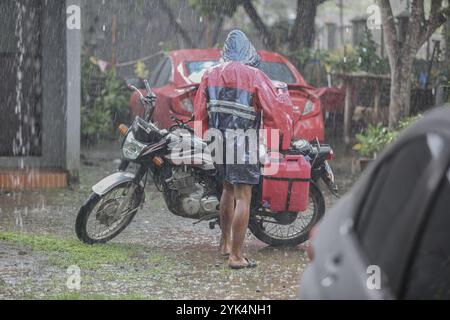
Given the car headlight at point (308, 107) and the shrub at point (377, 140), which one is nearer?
the car headlight at point (308, 107)

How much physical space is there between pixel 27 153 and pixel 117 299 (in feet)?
19.7

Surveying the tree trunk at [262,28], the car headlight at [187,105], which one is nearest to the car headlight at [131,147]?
the car headlight at [187,105]

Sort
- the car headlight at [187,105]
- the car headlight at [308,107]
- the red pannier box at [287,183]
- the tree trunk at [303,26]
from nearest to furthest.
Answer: the red pannier box at [287,183]
the car headlight at [187,105]
the car headlight at [308,107]
the tree trunk at [303,26]

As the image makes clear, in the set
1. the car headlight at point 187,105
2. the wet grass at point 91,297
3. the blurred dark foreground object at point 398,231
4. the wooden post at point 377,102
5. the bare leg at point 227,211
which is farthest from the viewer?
the wooden post at point 377,102

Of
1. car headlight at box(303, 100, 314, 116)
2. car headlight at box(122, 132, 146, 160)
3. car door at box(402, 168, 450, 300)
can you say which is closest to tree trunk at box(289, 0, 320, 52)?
car headlight at box(303, 100, 314, 116)

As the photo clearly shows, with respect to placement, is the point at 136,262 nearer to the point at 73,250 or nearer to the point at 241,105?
the point at 73,250

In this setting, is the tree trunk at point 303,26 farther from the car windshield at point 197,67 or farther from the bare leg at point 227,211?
the bare leg at point 227,211

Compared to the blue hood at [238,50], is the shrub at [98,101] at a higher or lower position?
lower

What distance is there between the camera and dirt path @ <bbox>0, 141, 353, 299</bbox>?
684 cm

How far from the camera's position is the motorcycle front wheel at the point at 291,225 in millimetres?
8312

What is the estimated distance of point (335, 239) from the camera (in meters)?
3.88

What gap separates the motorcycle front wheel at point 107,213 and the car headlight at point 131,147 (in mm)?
248

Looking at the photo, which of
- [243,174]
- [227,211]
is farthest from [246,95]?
[227,211]
